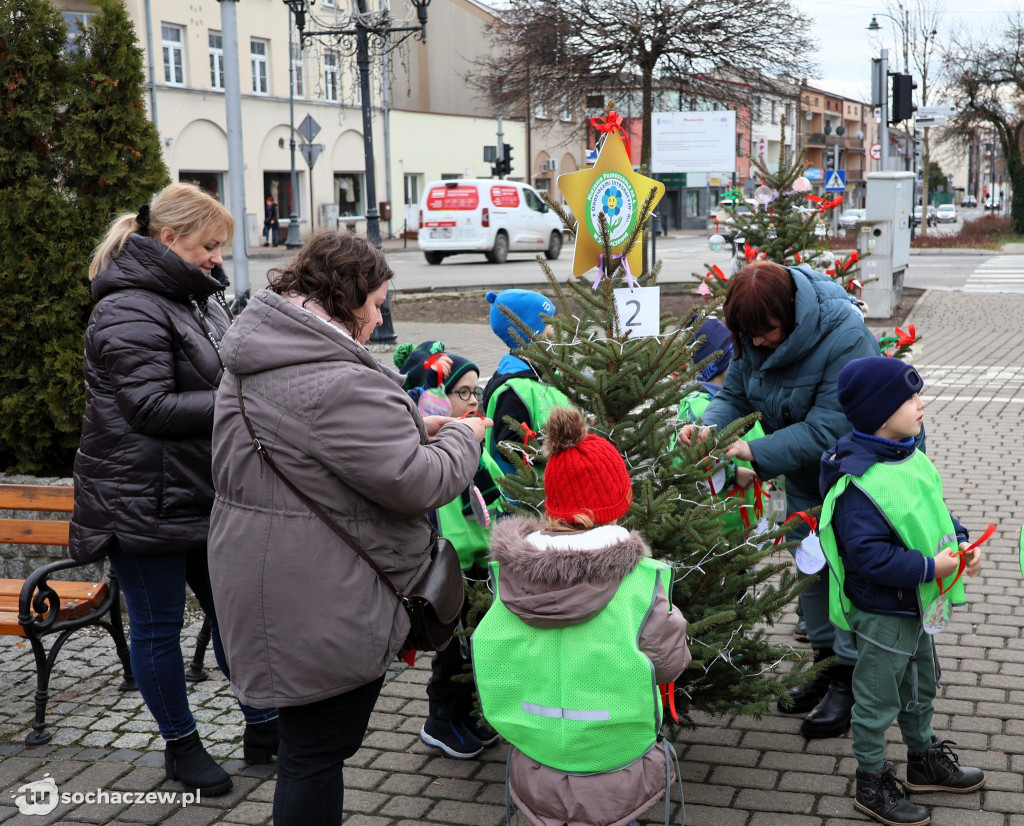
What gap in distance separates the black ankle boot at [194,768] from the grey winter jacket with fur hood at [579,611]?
1.37 m

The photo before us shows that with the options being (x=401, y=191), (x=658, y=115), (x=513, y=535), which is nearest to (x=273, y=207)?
(x=401, y=191)

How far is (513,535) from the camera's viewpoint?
8.14 ft

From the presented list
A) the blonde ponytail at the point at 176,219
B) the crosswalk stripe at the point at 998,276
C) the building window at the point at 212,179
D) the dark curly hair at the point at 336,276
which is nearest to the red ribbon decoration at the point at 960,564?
the dark curly hair at the point at 336,276

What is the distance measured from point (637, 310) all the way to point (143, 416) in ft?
5.29

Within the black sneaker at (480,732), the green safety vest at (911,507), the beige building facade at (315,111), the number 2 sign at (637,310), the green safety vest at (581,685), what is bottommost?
the black sneaker at (480,732)

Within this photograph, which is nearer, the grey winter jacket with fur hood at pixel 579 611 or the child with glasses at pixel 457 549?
the grey winter jacket with fur hood at pixel 579 611

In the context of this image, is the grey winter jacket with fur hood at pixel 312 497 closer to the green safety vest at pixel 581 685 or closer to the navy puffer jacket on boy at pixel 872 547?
the green safety vest at pixel 581 685

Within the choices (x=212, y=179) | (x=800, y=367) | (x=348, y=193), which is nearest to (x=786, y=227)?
(x=800, y=367)

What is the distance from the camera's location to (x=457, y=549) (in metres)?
3.61

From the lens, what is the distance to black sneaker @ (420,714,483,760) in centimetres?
371

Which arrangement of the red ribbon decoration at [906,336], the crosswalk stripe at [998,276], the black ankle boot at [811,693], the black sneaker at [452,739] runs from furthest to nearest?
the crosswalk stripe at [998,276], the red ribbon decoration at [906,336], the black ankle boot at [811,693], the black sneaker at [452,739]

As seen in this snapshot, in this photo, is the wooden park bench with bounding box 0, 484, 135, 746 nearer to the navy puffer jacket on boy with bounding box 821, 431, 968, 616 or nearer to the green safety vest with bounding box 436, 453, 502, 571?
the green safety vest with bounding box 436, 453, 502, 571

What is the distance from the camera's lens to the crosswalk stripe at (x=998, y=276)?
20.8 meters

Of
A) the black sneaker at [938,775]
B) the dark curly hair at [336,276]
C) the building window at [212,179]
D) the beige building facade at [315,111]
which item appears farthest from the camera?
the building window at [212,179]
